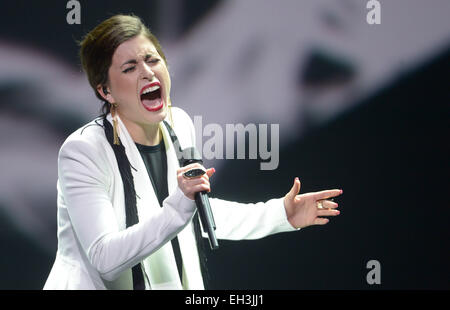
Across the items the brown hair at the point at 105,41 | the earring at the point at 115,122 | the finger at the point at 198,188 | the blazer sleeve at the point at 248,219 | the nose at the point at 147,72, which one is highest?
the brown hair at the point at 105,41

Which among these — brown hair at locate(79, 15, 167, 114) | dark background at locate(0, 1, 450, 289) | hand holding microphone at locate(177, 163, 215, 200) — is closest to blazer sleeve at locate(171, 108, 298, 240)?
brown hair at locate(79, 15, 167, 114)

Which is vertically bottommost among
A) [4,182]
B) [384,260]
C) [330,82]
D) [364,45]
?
[384,260]

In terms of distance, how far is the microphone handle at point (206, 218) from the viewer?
55.6 inches

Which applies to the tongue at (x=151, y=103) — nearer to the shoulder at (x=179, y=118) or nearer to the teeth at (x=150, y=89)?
the teeth at (x=150, y=89)

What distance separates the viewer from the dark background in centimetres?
280

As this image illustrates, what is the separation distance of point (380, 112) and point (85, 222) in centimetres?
175

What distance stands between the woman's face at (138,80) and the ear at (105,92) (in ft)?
0.08

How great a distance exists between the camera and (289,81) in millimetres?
2736

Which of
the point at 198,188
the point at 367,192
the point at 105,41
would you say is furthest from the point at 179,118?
the point at 367,192

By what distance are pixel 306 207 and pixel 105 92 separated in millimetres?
785

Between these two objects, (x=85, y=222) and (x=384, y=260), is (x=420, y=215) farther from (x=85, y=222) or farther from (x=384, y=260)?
(x=85, y=222)

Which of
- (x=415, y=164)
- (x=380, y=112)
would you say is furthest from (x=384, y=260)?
(x=380, y=112)

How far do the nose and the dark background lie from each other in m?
0.98

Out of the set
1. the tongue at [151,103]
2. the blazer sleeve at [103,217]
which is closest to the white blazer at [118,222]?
the blazer sleeve at [103,217]
